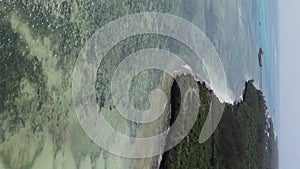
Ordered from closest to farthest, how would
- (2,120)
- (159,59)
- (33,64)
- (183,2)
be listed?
(2,120), (33,64), (159,59), (183,2)

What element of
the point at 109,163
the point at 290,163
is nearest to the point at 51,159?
the point at 109,163

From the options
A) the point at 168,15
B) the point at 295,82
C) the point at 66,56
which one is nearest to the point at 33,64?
the point at 66,56

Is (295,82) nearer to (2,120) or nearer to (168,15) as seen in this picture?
(168,15)

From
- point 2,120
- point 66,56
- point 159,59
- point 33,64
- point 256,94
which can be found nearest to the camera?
point 2,120

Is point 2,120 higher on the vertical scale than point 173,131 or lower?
lower

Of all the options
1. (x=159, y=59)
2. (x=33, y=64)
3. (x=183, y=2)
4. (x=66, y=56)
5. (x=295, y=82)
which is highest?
(x=295, y=82)

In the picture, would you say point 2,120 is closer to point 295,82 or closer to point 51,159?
point 51,159

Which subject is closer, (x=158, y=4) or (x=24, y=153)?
(x=24, y=153)
